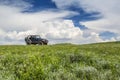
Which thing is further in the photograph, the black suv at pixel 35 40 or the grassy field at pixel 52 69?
the black suv at pixel 35 40

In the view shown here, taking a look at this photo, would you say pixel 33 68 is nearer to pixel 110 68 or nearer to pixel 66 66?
pixel 66 66

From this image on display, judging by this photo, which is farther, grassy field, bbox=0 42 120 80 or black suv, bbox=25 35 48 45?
black suv, bbox=25 35 48 45

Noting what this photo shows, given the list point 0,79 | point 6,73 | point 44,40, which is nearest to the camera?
point 0,79

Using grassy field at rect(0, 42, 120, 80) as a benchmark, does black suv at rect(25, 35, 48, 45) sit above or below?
above

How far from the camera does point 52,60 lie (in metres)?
22.5

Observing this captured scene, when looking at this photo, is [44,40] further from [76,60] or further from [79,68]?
[79,68]

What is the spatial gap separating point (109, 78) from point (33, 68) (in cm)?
545

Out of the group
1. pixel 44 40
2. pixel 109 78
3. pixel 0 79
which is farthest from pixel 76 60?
pixel 44 40

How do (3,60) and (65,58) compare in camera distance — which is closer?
(3,60)

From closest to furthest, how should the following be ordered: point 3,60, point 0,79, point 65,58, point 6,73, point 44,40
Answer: point 0,79 < point 6,73 < point 3,60 < point 65,58 < point 44,40

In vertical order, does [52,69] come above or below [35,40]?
below

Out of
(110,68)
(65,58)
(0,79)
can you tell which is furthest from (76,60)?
(0,79)

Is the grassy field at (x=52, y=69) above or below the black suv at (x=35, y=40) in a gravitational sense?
below

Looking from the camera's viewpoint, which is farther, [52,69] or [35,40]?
A: [35,40]
